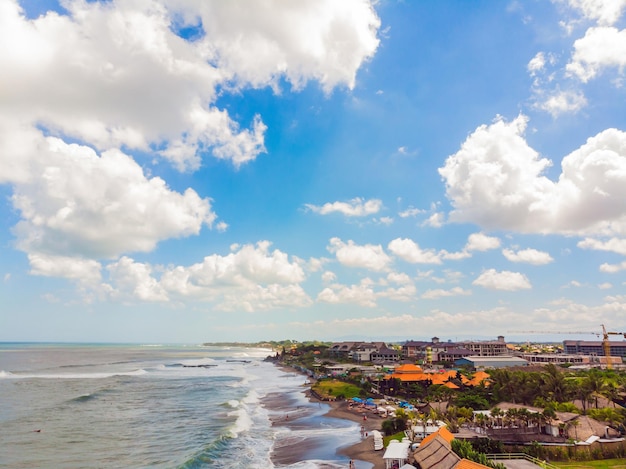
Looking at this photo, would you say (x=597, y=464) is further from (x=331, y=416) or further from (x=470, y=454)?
(x=331, y=416)

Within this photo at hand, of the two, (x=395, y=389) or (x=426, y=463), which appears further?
(x=395, y=389)

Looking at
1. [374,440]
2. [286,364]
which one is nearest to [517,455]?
[374,440]

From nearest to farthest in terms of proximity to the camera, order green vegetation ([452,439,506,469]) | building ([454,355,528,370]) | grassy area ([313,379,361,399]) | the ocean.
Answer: green vegetation ([452,439,506,469])
the ocean
grassy area ([313,379,361,399])
building ([454,355,528,370])

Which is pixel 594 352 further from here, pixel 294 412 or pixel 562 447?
pixel 562 447

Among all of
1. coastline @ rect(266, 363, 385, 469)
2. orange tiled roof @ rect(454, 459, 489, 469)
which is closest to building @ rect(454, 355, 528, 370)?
coastline @ rect(266, 363, 385, 469)

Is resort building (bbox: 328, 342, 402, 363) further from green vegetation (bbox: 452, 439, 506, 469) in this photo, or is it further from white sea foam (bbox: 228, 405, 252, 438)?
green vegetation (bbox: 452, 439, 506, 469)

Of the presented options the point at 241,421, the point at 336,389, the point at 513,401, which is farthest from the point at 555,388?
the point at 336,389
